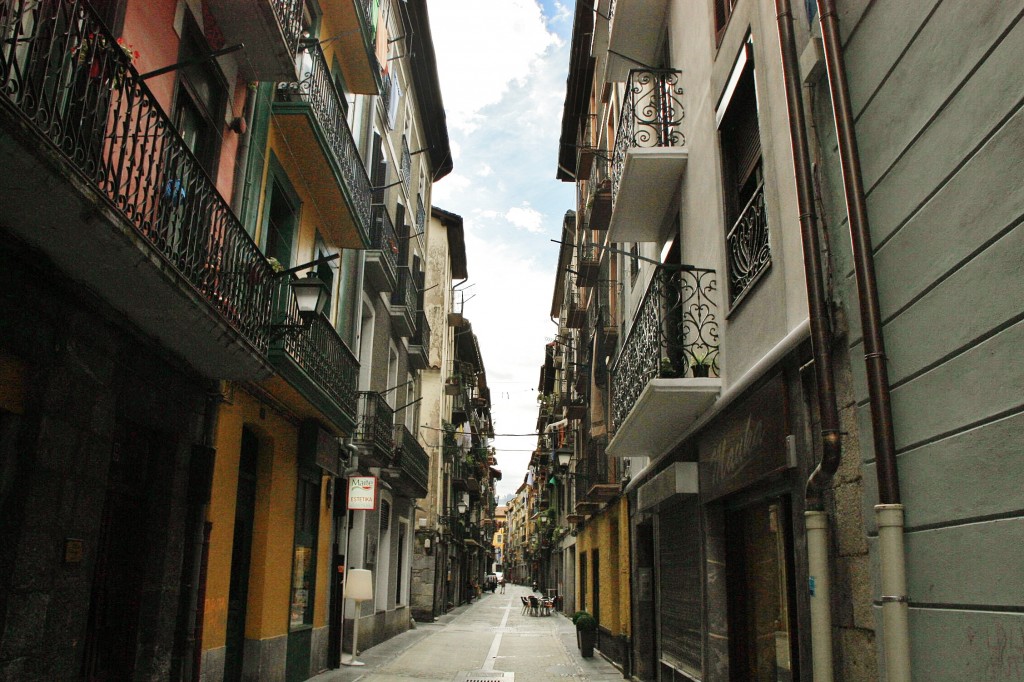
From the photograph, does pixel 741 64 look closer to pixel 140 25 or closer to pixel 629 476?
pixel 140 25

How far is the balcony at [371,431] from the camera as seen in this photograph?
1523cm

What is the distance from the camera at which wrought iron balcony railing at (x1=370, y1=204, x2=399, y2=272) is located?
16281mm

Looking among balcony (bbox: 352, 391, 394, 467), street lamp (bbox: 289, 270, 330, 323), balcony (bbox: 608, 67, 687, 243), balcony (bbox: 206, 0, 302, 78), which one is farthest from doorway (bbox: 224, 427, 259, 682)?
balcony (bbox: 608, 67, 687, 243)

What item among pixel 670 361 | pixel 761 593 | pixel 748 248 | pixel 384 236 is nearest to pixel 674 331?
pixel 670 361

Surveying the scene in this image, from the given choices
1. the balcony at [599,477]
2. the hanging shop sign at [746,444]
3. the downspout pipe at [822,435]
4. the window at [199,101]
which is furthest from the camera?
the balcony at [599,477]

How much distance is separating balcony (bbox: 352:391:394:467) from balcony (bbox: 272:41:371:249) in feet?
12.2

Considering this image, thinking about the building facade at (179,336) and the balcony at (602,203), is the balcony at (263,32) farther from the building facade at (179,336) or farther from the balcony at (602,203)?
the balcony at (602,203)

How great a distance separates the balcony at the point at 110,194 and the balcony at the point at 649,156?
16.9 feet

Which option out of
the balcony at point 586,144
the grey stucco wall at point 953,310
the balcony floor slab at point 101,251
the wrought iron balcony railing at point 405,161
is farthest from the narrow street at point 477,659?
the balcony at point 586,144

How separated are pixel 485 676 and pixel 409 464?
8163mm

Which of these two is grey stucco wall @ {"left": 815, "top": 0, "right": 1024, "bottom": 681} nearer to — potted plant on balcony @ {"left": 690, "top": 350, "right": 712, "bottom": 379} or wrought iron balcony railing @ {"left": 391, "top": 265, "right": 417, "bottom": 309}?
potted plant on balcony @ {"left": 690, "top": 350, "right": 712, "bottom": 379}

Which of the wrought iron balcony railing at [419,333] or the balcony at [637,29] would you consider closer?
the balcony at [637,29]

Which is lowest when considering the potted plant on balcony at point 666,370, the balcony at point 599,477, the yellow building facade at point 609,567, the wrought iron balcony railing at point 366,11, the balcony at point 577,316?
the yellow building facade at point 609,567

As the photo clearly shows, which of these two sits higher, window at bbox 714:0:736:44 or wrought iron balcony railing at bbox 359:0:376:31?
wrought iron balcony railing at bbox 359:0:376:31
